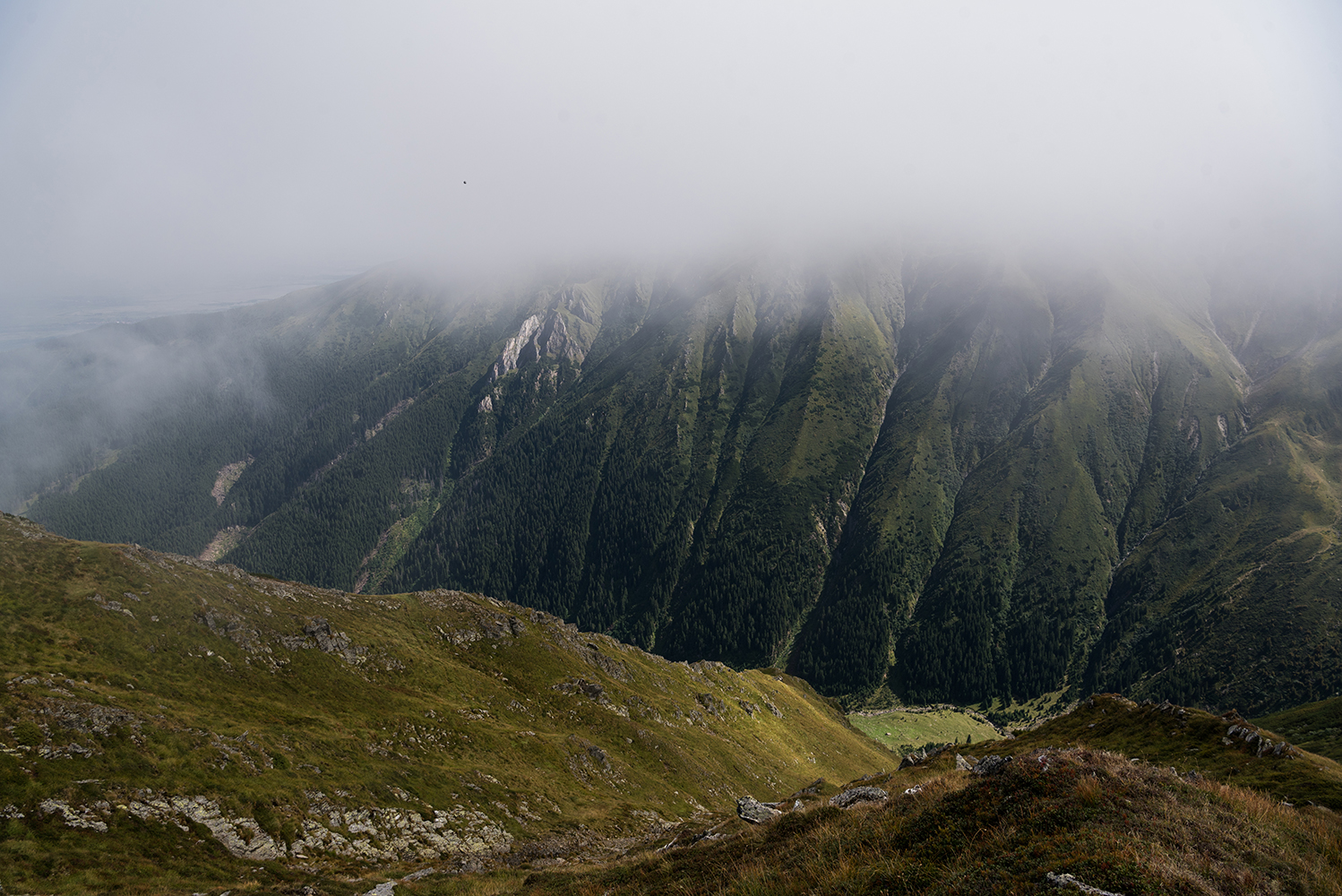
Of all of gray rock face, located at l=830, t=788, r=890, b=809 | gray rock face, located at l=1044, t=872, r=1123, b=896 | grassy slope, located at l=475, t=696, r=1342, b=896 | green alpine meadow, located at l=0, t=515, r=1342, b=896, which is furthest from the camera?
gray rock face, located at l=830, t=788, r=890, b=809

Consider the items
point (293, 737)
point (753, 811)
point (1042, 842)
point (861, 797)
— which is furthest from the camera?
point (293, 737)

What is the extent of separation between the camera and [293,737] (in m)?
50.2

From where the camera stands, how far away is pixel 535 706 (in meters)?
81.8

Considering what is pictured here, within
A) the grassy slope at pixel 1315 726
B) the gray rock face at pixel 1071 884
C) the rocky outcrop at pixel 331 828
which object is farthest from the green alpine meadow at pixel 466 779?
the grassy slope at pixel 1315 726

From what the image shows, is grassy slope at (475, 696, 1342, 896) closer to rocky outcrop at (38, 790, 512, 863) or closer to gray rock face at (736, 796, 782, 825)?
gray rock face at (736, 796, 782, 825)

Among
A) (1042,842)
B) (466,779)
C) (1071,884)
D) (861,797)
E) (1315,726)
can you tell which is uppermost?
(1071,884)

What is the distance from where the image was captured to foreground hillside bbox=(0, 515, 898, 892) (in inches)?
1395

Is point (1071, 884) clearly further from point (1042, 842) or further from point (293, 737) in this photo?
point (293, 737)

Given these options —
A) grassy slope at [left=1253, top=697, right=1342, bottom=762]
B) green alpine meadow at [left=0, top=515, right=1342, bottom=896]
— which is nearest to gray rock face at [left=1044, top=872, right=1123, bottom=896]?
green alpine meadow at [left=0, top=515, right=1342, bottom=896]

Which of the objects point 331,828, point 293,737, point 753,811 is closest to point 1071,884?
point 753,811

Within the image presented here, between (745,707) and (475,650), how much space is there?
62141mm

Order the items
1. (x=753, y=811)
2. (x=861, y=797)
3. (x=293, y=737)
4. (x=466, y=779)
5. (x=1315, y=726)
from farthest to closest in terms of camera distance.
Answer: (x=1315, y=726) → (x=466, y=779) → (x=293, y=737) → (x=753, y=811) → (x=861, y=797)

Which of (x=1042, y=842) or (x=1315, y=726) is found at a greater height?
(x=1042, y=842)

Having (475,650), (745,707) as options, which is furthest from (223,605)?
(745,707)
